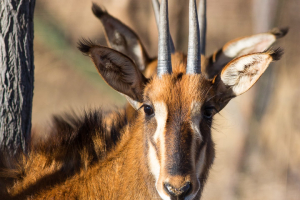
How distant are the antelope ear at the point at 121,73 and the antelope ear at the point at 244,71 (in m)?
0.79

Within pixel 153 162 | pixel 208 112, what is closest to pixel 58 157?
pixel 153 162

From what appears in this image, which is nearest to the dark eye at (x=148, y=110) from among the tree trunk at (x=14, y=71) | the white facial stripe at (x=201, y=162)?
the white facial stripe at (x=201, y=162)

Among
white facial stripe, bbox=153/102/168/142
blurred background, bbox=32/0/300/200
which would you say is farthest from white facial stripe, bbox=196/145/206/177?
blurred background, bbox=32/0/300/200

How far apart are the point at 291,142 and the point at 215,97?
766 centimetres

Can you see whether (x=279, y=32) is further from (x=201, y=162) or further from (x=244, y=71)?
(x=201, y=162)

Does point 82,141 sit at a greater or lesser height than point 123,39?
lesser

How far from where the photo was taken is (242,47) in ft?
20.1

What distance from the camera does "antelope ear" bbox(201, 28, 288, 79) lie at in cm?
597

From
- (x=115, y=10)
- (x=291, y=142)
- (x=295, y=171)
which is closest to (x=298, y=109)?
(x=291, y=142)

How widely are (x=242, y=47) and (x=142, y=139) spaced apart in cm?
→ 323

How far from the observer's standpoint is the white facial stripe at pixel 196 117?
10.6 feet

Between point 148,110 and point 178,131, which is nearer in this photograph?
point 178,131

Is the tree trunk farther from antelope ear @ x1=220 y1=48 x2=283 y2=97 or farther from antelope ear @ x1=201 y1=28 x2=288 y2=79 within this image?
antelope ear @ x1=201 y1=28 x2=288 y2=79

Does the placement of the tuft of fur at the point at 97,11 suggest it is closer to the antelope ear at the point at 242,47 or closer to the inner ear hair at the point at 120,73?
the antelope ear at the point at 242,47
